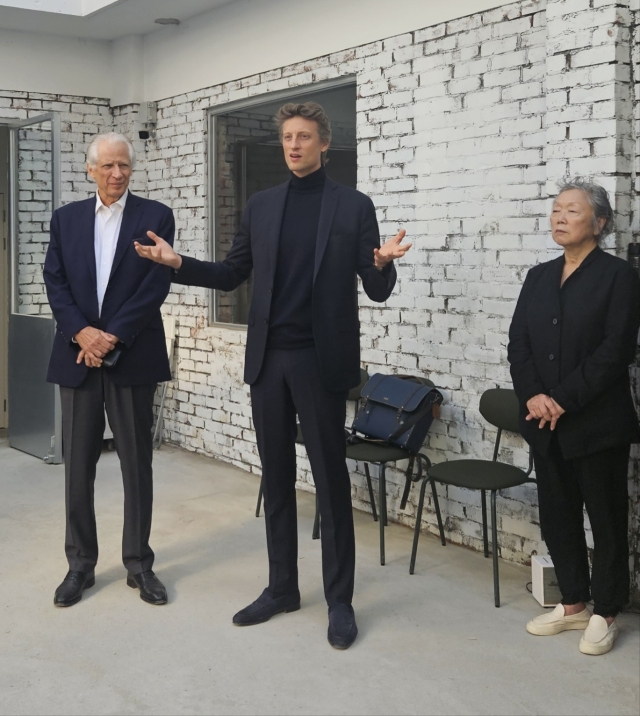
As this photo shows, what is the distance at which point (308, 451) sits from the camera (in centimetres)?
351

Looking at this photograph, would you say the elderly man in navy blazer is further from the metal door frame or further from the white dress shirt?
the metal door frame

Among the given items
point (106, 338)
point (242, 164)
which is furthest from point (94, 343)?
point (242, 164)

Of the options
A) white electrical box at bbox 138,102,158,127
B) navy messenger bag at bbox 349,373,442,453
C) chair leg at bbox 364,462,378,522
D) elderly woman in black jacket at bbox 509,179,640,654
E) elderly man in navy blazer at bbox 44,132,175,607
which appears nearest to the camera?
elderly woman in black jacket at bbox 509,179,640,654

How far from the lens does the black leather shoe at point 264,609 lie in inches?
141

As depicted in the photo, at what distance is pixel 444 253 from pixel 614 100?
4.19 feet

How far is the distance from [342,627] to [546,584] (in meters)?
0.88

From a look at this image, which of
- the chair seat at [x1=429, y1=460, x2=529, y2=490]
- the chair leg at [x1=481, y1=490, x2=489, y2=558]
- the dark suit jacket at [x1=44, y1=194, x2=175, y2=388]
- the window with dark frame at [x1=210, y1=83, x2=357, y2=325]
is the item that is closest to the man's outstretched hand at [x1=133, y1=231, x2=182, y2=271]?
the dark suit jacket at [x1=44, y1=194, x2=175, y2=388]

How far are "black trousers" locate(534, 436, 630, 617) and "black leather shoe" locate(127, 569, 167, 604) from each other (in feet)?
4.96

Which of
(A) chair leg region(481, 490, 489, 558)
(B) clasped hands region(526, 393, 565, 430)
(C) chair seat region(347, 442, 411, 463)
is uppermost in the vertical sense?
(B) clasped hands region(526, 393, 565, 430)

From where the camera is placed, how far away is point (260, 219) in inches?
138

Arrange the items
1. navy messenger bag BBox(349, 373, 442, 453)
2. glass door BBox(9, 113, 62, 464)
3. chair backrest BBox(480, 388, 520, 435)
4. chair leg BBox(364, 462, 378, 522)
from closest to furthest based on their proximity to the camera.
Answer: chair backrest BBox(480, 388, 520, 435), navy messenger bag BBox(349, 373, 442, 453), chair leg BBox(364, 462, 378, 522), glass door BBox(9, 113, 62, 464)

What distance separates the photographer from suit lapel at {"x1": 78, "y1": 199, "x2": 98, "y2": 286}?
12.4 ft

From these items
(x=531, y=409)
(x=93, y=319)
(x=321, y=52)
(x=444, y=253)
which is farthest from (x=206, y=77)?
(x=531, y=409)

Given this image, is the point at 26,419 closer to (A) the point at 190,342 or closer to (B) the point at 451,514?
Result: (A) the point at 190,342
